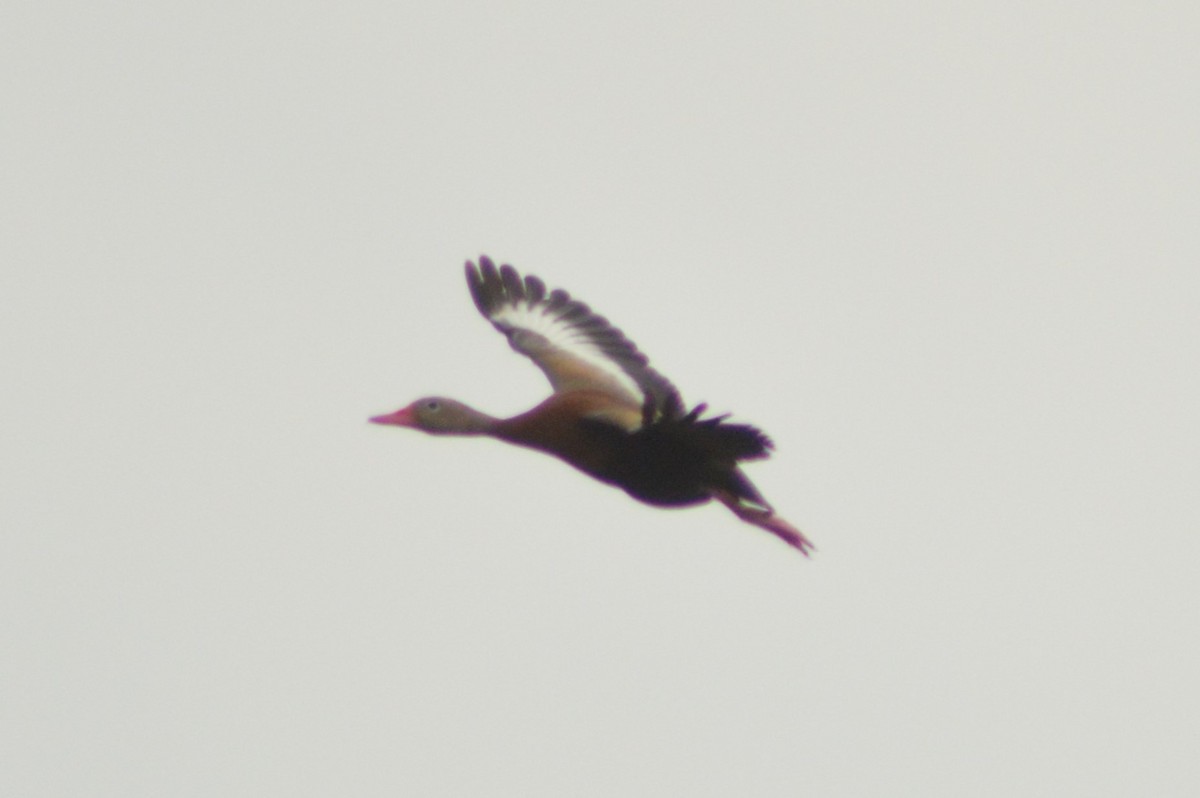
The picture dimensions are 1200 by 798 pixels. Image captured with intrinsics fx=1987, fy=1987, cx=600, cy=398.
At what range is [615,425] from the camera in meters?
9.88

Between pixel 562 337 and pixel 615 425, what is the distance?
2979mm

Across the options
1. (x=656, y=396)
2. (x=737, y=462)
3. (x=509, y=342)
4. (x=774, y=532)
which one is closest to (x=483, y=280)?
(x=509, y=342)

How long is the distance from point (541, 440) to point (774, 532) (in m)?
1.53

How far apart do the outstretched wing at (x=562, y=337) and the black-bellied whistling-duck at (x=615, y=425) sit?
0.01 metres

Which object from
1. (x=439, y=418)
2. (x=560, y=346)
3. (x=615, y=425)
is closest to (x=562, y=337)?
(x=560, y=346)

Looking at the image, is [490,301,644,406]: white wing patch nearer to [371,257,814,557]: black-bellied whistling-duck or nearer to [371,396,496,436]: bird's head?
[371,257,814,557]: black-bellied whistling-duck

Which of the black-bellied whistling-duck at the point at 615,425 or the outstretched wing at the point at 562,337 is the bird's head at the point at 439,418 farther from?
the outstretched wing at the point at 562,337

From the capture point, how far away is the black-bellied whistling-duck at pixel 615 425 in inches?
364

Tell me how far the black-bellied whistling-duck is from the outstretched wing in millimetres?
10

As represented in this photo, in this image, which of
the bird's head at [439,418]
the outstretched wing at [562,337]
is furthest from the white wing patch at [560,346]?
the bird's head at [439,418]

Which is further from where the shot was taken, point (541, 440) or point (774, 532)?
point (774, 532)

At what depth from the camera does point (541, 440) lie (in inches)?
395

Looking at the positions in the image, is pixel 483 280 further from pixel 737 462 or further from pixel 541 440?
pixel 737 462

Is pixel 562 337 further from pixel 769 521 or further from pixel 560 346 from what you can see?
pixel 769 521
